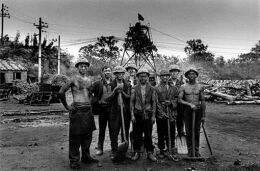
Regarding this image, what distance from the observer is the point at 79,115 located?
5109mm

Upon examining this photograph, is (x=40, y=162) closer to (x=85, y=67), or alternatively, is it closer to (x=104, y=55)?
(x=85, y=67)

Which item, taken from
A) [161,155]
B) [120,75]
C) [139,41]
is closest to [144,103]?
[120,75]

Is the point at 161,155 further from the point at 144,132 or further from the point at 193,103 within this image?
the point at 193,103

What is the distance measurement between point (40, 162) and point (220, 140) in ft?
15.5

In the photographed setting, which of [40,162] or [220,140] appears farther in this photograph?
[220,140]

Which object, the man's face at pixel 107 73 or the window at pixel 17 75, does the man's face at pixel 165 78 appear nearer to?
the man's face at pixel 107 73

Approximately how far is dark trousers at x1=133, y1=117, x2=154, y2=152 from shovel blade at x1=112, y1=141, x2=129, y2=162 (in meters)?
0.41

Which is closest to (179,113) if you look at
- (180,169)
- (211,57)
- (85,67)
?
(180,169)

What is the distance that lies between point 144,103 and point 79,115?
50.7 inches

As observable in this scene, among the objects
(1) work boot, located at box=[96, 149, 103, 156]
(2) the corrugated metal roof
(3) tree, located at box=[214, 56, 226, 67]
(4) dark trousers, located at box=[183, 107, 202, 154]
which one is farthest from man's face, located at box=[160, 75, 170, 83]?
(3) tree, located at box=[214, 56, 226, 67]

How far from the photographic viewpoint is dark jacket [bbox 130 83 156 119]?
5.47 meters

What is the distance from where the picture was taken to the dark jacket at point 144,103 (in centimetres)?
547

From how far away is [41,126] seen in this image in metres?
10.0

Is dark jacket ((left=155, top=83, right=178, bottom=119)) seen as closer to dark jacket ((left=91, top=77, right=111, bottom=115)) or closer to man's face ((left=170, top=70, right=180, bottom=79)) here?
man's face ((left=170, top=70, right=180, bottom=79))
